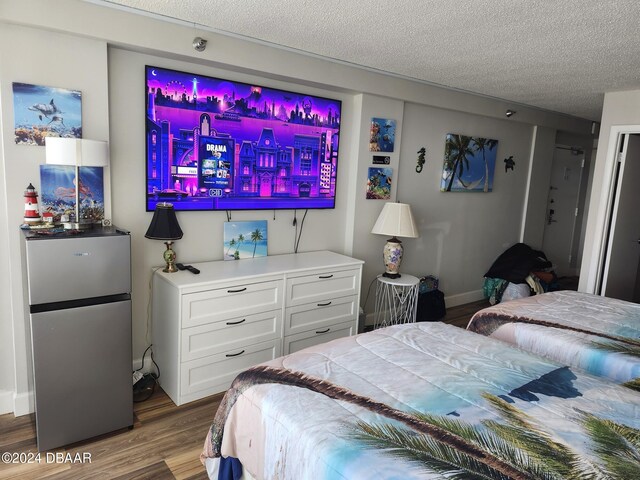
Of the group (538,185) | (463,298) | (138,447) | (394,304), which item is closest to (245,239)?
(138,447)

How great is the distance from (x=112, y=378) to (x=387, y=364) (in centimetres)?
155

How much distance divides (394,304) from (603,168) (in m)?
2.36

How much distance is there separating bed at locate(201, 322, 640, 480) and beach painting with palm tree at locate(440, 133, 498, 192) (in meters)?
2.97

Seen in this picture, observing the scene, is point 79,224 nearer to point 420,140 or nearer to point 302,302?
point 302,302

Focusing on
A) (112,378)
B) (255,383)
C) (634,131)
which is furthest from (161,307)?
(634,131)

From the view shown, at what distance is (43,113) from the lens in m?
2.44

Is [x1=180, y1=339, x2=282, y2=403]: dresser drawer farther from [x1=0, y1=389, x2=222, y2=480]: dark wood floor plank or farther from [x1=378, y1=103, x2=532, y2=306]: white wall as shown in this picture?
[x1=378, y1=103, x2=532, y2=306]: white wall

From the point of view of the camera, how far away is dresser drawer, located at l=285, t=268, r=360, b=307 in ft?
10.6

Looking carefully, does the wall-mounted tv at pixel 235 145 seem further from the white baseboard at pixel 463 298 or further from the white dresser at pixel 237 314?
the white baseboard at pixel 463 298

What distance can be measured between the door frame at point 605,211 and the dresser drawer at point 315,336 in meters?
2.50

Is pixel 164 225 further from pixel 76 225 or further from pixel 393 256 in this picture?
pixel 393 256

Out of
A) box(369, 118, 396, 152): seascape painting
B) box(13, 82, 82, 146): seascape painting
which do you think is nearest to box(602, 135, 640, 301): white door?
box(369, 118, 396, 152): seascape painting

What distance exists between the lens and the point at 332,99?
376 cm

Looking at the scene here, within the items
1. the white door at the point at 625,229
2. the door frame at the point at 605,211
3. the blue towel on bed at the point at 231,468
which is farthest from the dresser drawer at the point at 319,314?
the white door at the point at 625,229
